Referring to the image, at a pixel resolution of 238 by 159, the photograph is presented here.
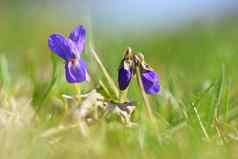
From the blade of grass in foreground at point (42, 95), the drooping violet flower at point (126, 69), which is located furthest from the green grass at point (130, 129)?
the drooping violet flower at point (126, 69)

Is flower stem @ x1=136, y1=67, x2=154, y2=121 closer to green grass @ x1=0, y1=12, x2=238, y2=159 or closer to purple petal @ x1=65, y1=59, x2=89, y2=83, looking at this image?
green grass @ x1=0, y1=12, x2=238, y2=159

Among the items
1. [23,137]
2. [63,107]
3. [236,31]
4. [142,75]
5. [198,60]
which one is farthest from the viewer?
[236,31]

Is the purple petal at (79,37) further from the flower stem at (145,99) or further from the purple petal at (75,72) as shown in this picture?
the flower stem at (145,99)

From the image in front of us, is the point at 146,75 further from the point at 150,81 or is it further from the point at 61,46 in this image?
the point at 61,46

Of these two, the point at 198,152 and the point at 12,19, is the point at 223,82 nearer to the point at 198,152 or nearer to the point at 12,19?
the point at 198,152

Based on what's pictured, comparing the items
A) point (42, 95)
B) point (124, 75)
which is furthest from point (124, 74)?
point (42, 95)

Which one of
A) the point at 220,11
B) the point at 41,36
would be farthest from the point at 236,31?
the point at 220,11

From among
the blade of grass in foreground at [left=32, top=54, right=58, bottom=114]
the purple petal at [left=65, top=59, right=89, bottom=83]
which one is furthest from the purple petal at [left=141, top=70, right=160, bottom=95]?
the blade of grass in foreground at [left=32, top=54, right=58, bottom=114]
